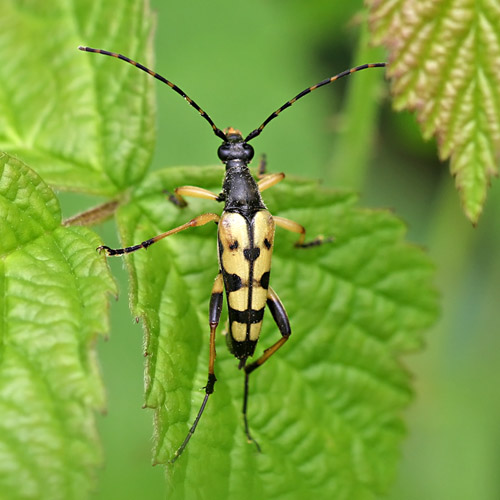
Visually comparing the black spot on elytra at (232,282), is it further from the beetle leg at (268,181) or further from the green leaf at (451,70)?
the green leaf at (451,70)

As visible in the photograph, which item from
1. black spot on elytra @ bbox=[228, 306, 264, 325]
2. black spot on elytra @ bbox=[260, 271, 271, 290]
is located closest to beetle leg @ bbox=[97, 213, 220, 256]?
black spot on elytra @ bbox=[260, 271, 271, 290]

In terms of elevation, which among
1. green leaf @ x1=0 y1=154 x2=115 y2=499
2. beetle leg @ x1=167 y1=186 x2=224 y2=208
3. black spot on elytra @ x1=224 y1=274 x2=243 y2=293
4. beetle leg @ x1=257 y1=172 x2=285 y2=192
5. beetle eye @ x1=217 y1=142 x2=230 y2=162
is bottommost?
green leaf @ x1=0 y1=154 x2=115 y2=499

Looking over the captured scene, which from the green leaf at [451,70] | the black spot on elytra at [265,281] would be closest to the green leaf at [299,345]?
the black spot on elytra at [265,281]

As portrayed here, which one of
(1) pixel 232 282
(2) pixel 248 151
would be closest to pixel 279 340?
(1) pixel 232 282

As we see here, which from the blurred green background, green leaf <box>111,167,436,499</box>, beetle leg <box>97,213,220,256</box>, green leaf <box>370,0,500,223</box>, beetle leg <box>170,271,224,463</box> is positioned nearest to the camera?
beetle leg <box>170,271,224,463</box>

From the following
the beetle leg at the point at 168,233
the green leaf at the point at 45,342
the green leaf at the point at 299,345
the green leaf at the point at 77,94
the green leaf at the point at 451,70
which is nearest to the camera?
the green leaf at the point at 45,342

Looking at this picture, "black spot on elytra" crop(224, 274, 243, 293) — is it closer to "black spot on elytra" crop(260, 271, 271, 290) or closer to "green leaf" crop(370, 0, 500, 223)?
"black spot on elytra" crop(260, 271, 271, 290)
